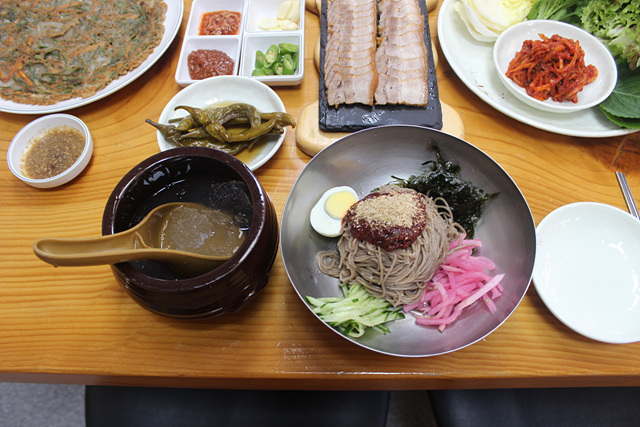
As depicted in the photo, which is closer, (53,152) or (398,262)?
(398,262)

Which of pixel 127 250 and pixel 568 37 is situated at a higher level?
pixel 568 37

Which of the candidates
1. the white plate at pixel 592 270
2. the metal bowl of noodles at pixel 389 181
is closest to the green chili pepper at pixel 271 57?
the metal bowl of noodles at pixel 389 181

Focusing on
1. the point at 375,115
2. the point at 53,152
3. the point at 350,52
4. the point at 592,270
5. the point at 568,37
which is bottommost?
the point at 592,270

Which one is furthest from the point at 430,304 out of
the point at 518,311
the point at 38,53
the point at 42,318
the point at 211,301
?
the point at 38,53

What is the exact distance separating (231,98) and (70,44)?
1.01m

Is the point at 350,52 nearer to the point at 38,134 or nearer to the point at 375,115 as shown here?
the point at 375,115

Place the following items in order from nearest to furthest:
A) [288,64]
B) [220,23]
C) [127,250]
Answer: [127,250] → [288,64] → [220,23]

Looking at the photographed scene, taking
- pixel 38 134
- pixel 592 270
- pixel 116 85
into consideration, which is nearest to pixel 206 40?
pixel 116 85

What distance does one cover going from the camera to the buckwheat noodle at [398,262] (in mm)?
1471

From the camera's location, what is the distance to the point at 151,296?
1.11 m

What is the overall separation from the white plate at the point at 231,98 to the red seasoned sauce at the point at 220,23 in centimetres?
53

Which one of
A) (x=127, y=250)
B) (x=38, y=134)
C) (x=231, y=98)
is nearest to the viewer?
(x=127, y=250)

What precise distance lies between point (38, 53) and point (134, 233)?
1.65 meters

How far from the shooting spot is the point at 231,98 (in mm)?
2021
